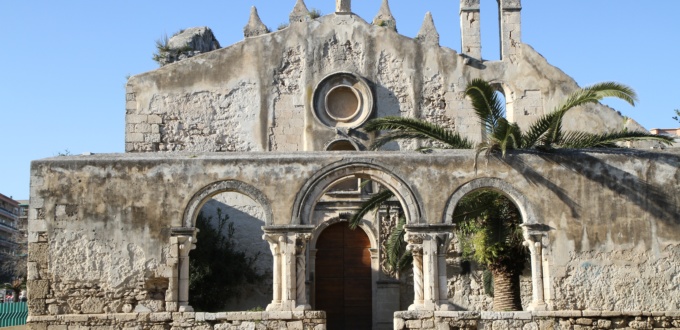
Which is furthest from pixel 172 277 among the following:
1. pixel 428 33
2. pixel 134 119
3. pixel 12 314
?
pixel 12 314

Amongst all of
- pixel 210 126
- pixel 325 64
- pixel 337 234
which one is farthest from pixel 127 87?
pixel 337 234

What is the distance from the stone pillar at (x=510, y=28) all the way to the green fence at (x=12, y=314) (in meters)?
17.1

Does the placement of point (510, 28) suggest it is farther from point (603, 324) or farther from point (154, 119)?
point (603, 324)

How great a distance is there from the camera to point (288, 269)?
1541cm

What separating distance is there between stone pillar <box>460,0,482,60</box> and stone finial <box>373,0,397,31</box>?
6.01 feet

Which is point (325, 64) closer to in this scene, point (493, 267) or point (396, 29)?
point (396, 29)

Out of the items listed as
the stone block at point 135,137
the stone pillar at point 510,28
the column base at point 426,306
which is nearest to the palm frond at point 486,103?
the column base at point 426,306

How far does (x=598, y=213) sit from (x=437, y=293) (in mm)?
3282

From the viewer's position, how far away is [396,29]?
23031 mm

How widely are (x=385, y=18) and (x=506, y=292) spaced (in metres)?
9.54

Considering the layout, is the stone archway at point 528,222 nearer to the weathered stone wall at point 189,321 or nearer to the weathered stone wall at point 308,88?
the weathered stone wall at point 189,321

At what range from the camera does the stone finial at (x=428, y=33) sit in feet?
74.1

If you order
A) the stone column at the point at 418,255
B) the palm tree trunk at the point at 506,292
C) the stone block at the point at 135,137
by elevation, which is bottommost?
the palm tree trunk at the point at 506,292

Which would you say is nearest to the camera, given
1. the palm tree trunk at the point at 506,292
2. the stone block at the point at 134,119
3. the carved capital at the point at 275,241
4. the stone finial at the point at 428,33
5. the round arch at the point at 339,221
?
the carved capital at the point at 275,241
